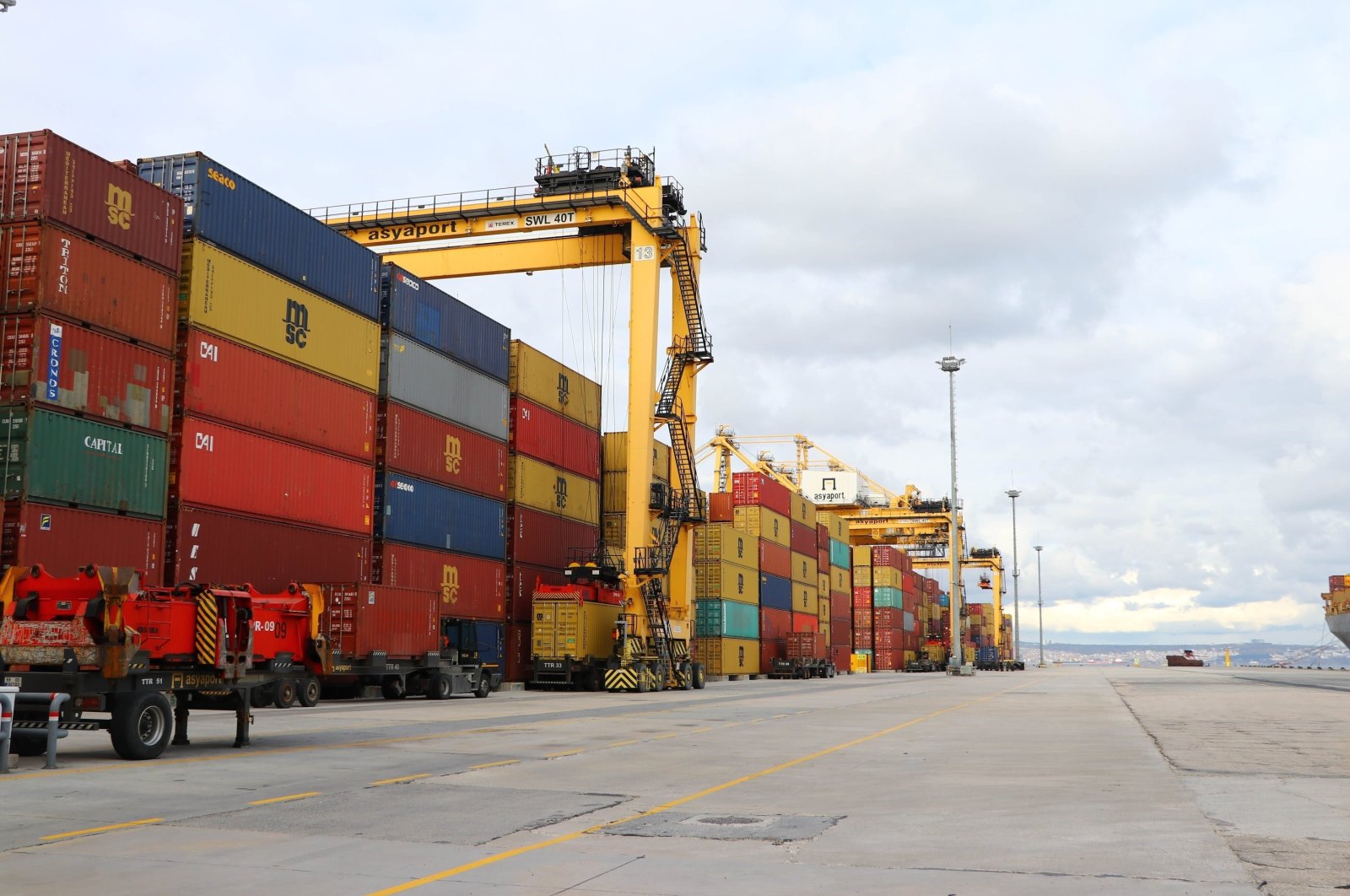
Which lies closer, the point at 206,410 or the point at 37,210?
the point at 37,210

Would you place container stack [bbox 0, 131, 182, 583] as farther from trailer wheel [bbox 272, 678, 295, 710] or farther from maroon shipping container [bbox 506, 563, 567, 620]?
maroon shipping container [bbox 506, 563, 567, 620]

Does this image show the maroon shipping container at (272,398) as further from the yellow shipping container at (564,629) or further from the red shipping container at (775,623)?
the red shipping container at (775,623)

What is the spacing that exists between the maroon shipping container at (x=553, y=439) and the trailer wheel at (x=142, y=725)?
96.7 ft

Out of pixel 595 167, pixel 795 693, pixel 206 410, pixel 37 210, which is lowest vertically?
pixel 795 693

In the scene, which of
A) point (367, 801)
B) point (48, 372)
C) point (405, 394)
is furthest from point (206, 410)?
point (367, 801)

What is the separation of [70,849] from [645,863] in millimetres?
4157

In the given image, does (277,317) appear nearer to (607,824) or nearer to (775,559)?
(607,824)

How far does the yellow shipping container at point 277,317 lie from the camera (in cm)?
2781

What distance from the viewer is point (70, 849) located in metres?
8.35

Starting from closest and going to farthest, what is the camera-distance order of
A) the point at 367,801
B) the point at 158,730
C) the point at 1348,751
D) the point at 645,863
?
the point at 645,863 < the point at 367,801 < the point at 158,730 < the point at 1348,751

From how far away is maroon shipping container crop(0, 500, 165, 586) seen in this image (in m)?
22.2

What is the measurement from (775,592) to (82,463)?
50.4 m

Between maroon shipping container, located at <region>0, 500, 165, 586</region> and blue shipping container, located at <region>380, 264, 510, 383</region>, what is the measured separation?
12624mm

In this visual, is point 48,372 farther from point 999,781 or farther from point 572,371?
point 572,371
